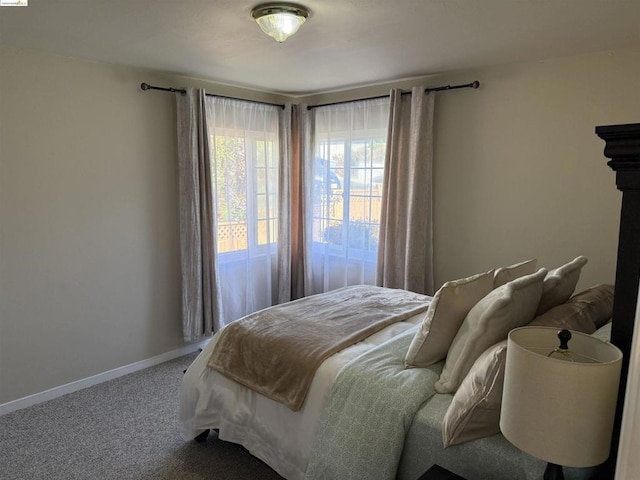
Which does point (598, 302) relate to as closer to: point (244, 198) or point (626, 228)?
point (626, 228)

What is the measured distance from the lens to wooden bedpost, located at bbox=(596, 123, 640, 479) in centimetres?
105

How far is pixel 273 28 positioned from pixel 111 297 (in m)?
2.38

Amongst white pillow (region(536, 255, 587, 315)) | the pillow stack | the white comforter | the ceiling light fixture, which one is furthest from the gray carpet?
the ceiling light fixture

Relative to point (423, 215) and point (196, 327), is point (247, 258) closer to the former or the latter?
point (196, 327)

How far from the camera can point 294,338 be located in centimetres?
232

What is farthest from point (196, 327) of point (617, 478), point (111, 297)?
point (617, 478)

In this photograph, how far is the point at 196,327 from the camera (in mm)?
3783

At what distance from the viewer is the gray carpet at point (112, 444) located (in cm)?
237

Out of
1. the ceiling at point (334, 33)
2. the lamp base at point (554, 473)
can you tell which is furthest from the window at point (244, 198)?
the lamp base at point (554, 473)

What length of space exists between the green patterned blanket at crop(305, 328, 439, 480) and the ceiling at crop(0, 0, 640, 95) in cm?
166

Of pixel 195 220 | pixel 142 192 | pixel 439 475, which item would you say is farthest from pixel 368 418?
pixel 142 192

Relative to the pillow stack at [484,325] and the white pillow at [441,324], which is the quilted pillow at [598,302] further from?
the white pillow at [441,324]

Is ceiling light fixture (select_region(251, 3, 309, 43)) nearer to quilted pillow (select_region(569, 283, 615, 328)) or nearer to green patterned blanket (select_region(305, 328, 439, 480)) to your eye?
green patterned blanket (select_region(305, 328, 439, 480))

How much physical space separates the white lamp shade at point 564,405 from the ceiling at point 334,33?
1659mm
